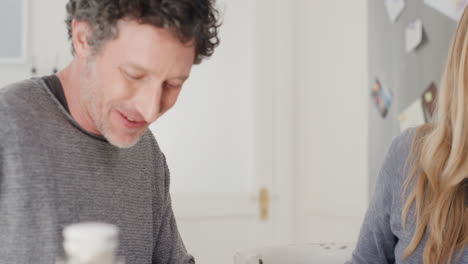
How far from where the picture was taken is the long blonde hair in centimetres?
141

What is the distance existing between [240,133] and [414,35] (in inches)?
40.9

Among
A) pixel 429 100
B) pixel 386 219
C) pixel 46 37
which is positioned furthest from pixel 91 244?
pixel 46 37

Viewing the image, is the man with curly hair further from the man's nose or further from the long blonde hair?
the long blonde hair

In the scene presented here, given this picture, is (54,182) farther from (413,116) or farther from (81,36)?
(413,116)

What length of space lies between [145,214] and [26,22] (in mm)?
1570

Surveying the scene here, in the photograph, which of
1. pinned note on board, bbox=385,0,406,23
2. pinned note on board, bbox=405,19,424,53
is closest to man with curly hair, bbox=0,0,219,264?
pinned note on board, bbox=405,19,424,53

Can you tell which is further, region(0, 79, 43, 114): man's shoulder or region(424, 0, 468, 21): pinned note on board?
region(424, 0, 468, 21): pinned note on board

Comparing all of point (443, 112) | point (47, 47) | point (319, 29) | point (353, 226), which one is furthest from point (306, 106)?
point (443, 112)

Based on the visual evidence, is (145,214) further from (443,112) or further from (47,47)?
(47,47)

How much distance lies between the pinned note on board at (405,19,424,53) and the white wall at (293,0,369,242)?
406 mm

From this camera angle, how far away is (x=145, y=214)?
133 cm

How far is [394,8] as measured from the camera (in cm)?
234

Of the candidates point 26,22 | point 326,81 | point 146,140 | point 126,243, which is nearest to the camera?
point 126,243

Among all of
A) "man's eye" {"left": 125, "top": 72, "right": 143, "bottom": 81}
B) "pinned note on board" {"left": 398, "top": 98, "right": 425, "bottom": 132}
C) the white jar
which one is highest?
"man's eye" {"left": 125, "top": 72, "right": 143, "bottom": 81}
